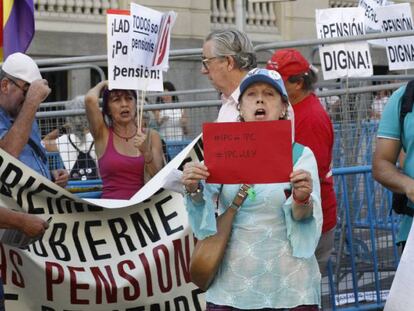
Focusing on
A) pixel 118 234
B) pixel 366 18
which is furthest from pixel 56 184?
pixel 366 18

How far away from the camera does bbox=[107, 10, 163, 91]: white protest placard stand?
8406mm

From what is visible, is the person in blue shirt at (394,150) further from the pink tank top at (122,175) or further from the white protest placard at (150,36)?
the white protest placard at (150,36)

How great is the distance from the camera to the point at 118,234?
286 inches

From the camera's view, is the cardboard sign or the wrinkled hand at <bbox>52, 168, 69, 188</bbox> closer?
the cardboard sign

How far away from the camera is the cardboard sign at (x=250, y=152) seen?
16.5 feet

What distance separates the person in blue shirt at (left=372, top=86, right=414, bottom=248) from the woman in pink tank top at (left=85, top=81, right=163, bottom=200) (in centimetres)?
225

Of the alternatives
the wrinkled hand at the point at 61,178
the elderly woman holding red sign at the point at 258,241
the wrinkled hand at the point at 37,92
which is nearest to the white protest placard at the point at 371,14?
the wrinkled hand at the point at 61,178

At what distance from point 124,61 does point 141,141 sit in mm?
831

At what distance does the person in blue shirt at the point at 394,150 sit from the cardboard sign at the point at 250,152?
1038 mm

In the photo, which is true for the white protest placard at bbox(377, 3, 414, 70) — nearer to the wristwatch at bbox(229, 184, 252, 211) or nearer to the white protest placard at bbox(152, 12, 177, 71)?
the white protest placard at bbox(152, 12, 177, 71)

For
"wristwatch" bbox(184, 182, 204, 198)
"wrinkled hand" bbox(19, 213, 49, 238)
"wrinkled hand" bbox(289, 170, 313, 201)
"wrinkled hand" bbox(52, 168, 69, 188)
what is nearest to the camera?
"wrinkled hand" bbox(289, 170, 313, 201)

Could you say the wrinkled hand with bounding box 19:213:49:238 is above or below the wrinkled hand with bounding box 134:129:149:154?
below

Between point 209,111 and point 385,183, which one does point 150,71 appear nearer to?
point 209,111

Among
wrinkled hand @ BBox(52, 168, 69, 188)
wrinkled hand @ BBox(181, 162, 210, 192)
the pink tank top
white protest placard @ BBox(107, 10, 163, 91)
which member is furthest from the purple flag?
wrinkled hand @ BBox(181, 162, 210, 192)
